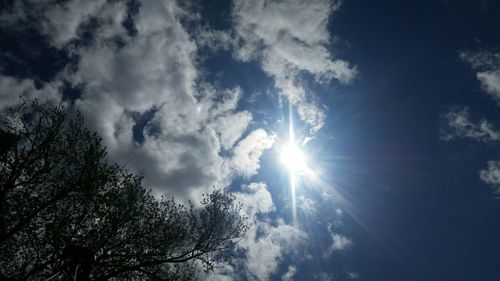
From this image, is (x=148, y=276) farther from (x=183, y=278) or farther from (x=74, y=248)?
(x=74, y=248)

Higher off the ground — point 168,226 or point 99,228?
point 168,226

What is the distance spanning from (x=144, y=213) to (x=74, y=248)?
18.8m

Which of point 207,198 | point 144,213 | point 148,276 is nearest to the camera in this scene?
point 148,276

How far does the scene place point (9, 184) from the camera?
21.8 meters

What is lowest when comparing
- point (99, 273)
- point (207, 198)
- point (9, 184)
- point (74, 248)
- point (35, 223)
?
point (74, 248)

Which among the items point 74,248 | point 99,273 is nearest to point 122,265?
point 99,273

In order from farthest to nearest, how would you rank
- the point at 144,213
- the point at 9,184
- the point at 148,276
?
the point at 144,213
the point at 148,276
the point at 9,184

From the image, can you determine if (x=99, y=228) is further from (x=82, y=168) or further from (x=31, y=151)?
(x=31, y=151)

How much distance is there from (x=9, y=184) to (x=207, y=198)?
16.9 metres

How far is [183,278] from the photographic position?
28.9 m

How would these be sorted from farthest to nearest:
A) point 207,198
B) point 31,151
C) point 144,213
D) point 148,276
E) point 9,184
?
point 207,198
point 144,213
point 148,276
point 31,151
point 9,184

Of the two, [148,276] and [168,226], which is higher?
[168,226]

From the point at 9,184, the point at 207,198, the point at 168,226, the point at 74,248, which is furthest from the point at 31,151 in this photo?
the point at 74,248

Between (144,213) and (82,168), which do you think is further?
(144,213)
